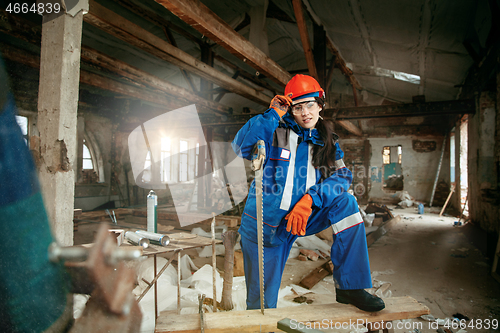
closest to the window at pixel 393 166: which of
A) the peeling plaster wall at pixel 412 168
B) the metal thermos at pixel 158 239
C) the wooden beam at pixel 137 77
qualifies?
the peeling plaster wall at pixel 412 168

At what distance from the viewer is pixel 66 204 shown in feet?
5.31

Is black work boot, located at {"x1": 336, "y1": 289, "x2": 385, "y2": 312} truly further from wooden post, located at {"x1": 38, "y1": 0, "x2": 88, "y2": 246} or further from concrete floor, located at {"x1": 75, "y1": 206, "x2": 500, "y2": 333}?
wooden post, located at {"x1": 38, "y1": 0, "x2": 88, "y2": 246}

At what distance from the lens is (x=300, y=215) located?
5.15 feet

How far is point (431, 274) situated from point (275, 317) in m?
3.11

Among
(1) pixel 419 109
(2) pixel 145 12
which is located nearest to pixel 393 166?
(1) pixel 419 109

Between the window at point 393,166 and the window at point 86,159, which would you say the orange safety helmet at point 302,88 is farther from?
the window at point 393,166

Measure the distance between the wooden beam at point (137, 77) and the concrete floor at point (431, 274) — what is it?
2724mm

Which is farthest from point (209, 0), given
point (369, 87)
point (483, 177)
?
point (483, 177)

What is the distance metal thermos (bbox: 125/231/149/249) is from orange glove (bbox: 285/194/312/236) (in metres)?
0.90

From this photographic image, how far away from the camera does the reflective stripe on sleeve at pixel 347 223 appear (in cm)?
154

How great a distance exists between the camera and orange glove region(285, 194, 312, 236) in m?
1.57

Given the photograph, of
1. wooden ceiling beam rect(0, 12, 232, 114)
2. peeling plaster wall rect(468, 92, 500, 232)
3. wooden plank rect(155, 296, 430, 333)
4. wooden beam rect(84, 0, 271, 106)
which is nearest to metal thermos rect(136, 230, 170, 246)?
wooden plank rect(155, 296, 430, 333)

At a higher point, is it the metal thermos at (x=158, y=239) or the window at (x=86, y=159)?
the window at (x=86, y=159)

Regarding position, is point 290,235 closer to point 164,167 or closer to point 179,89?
point 179,89
